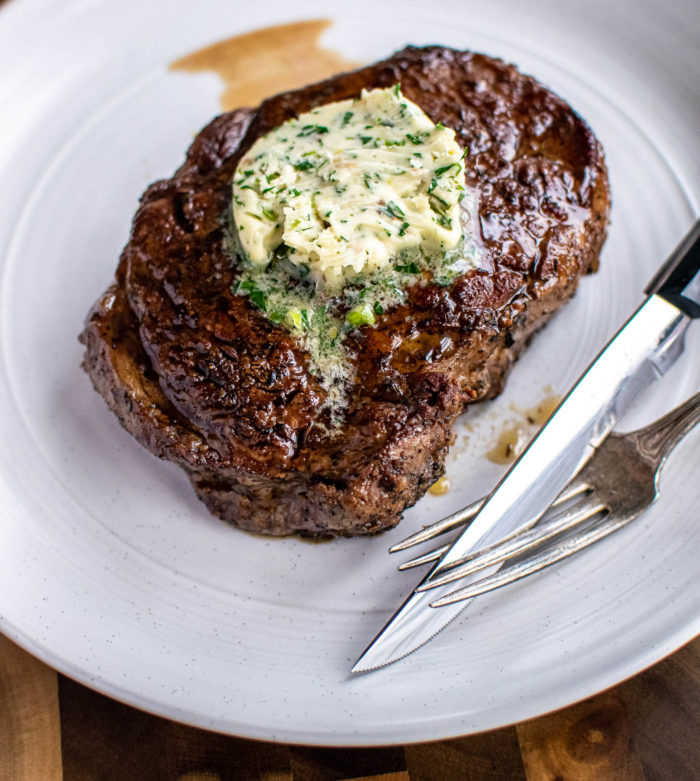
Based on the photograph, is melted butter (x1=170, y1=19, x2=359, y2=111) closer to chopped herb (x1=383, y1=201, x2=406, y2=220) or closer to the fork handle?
chopped herb (x1=383, y1=201, x2=406, y2=220)

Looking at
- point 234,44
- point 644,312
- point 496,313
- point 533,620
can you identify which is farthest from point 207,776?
point 234,44

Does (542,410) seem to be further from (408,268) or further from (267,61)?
Answer: (267,61)

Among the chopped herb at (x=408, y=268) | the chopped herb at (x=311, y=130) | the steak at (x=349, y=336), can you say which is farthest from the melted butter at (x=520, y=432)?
the chopped herb at (x=311, y=130)

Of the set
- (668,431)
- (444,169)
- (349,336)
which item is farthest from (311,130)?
(668,431)

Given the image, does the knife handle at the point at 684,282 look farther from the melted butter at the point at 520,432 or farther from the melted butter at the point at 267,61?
the melted butter at the point at 267,61

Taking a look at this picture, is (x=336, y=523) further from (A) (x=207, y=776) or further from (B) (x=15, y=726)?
(B) (x=15, y=726)

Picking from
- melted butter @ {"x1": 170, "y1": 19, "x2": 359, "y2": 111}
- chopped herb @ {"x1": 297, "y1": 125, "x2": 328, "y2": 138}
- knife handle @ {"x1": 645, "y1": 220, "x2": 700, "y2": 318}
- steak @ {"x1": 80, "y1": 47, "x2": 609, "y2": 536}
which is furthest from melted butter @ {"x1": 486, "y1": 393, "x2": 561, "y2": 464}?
melted butter @ {"x1": 170, "y1": 19, "x2": 359, "y2": 111}

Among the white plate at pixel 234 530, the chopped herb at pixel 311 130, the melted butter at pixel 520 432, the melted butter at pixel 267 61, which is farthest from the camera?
the melted butter at pixel 267 61
